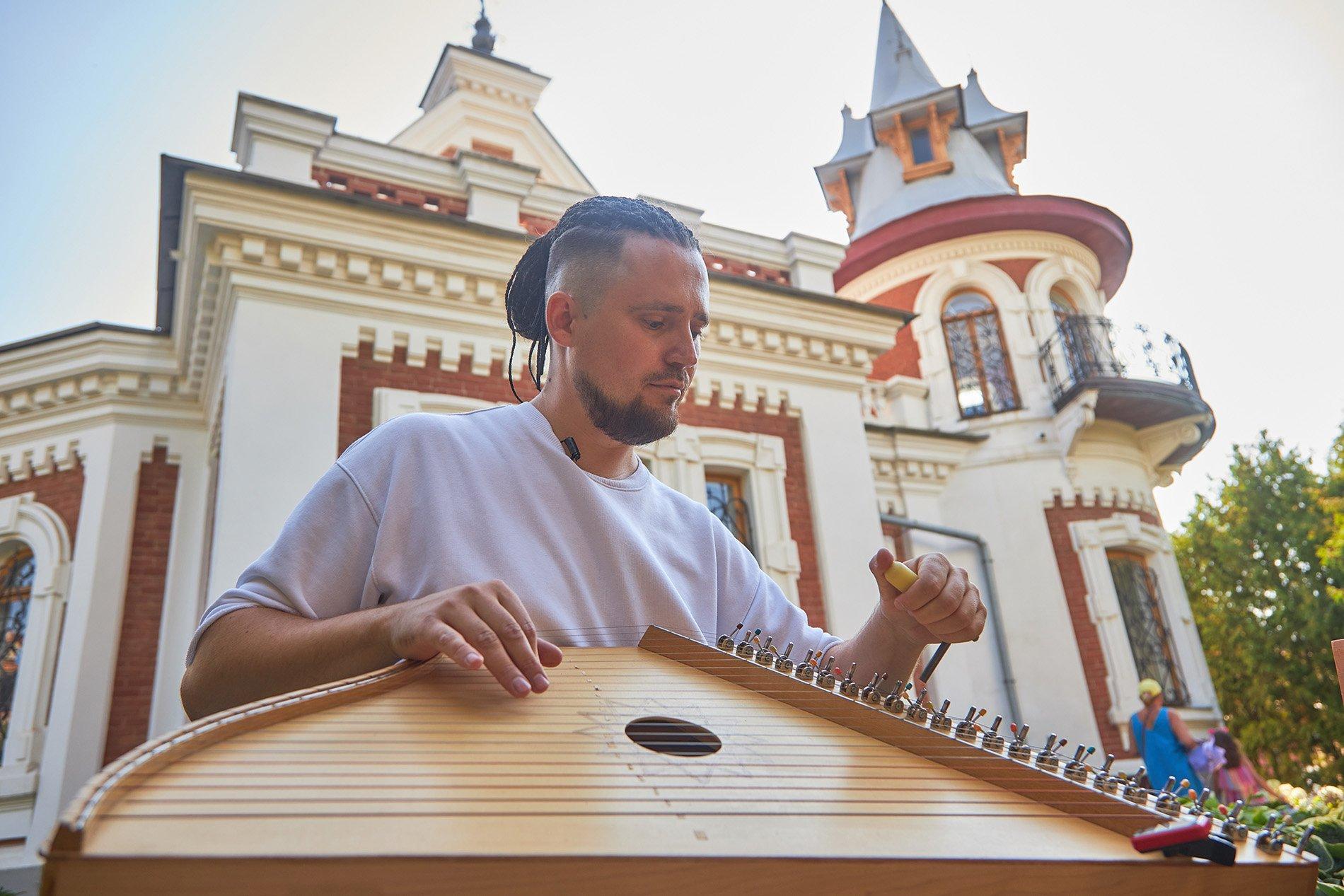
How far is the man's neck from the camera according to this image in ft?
6.20

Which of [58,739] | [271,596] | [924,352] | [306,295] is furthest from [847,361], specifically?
[271,596]

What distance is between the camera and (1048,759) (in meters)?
1.06

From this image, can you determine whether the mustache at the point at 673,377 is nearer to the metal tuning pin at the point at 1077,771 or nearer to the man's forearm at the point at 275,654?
the man's forearm at the point at 275,654

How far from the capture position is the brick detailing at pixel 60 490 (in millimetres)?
7637

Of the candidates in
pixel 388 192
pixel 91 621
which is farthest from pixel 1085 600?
pixel 91 621

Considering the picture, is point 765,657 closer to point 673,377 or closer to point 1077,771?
point 1077,771

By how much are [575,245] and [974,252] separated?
12.9m

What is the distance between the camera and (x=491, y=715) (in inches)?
39.4

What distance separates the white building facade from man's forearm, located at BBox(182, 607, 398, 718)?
188 inches

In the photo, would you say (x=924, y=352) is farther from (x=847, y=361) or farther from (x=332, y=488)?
(x=332, y=488)

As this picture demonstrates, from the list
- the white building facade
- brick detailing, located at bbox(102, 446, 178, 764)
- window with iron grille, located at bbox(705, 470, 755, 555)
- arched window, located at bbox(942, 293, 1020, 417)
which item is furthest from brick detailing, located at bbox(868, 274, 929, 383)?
brick detailing, located at bbox(102, 446, 178, 764)

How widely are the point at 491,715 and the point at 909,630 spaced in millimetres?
954

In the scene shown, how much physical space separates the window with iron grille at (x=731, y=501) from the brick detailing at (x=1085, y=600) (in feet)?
18.3

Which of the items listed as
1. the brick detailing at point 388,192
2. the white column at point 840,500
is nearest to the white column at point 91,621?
the brick detailing at point 388,192
